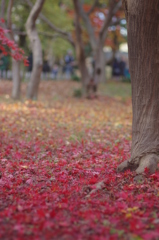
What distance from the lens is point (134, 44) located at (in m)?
5.25

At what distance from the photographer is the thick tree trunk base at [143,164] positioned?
5387 mm

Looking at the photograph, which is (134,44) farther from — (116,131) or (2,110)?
(2,110)

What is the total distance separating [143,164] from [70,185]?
1.18 metres

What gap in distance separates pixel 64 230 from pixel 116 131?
6.91 metres

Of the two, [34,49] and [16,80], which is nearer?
[34,49]

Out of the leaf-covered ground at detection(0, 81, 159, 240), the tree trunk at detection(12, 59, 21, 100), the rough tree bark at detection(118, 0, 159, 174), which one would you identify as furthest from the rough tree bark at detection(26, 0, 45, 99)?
the rough tree bark at detection(118, 0, 159, 174)

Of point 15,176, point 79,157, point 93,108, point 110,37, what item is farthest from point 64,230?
point 110,37

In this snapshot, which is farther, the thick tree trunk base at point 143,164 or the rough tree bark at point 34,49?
the rough tree bark at point 34,49

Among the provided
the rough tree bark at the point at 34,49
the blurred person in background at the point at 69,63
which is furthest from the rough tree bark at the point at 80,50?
the blurred person in background at the point at 69,63

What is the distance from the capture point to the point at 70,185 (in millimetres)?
5215

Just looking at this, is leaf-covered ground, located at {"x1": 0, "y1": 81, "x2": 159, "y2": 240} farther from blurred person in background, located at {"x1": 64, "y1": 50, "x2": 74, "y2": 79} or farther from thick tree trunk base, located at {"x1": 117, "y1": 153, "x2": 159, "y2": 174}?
blurred person in background, located at {"x1": 64, "y1": 50, "x2": 74, "y2": 79}

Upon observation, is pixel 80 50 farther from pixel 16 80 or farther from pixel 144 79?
pixel 144 79

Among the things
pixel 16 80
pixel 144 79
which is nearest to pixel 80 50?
pixel 16 80

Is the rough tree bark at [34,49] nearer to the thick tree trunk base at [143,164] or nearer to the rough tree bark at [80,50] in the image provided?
the rough tree bark at [80,50]
